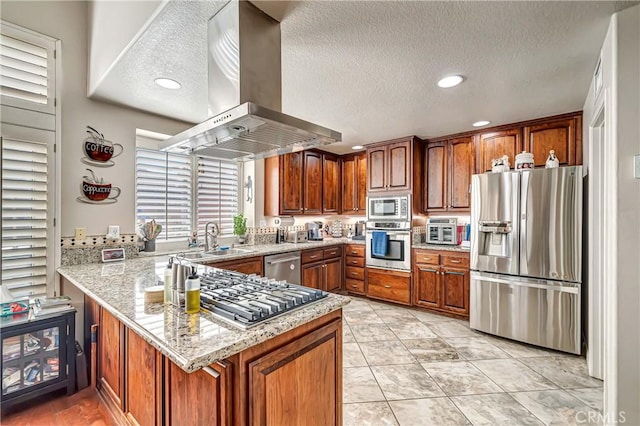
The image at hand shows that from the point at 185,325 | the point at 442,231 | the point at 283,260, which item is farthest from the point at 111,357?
the point at 442,231

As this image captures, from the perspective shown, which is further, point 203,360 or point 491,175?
point 491,175

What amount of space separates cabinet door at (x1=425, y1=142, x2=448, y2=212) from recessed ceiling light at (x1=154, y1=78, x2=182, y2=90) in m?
3.24

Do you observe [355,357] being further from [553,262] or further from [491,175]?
[491,175]

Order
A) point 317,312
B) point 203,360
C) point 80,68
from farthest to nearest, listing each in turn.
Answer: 1. point 80,68
2. point 317,312
3. point 203,360

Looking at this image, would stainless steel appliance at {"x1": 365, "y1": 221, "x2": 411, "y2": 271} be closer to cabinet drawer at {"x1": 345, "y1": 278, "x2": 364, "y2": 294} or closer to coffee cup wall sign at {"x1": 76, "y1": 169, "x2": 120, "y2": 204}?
cabinet drawer at {"x1": 345, "y1": 278, "x2": 364, "y2": 294}

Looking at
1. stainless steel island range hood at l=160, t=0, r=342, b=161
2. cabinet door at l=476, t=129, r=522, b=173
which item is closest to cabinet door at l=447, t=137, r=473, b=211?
cabinet door at l=476, t=129, r=522, b=173

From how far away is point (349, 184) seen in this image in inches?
198

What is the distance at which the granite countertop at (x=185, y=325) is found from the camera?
2.97ft

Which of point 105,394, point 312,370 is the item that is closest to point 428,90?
point 312,370

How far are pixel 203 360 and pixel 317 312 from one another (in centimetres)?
51

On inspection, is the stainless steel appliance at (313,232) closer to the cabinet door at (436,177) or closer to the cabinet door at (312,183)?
the cabinet door at (312,183)

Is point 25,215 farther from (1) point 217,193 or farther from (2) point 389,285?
(2) point 389,285

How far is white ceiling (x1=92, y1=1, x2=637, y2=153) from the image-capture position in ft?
5.04

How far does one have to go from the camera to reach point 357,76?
2.22 metres
